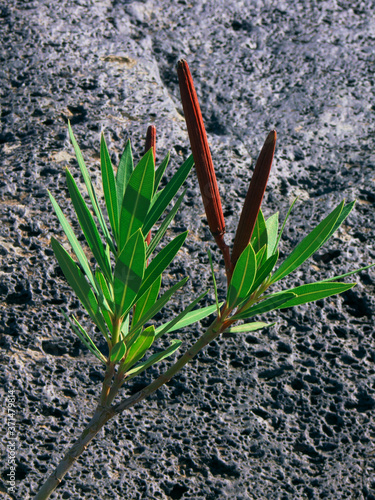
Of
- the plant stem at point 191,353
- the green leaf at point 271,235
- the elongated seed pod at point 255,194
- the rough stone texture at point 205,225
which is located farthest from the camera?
the rough stone texture at point 205,225

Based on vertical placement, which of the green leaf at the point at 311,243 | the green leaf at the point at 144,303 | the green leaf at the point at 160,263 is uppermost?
the green leaf at the point at 311,243

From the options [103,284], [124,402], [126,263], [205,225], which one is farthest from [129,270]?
[205,225]

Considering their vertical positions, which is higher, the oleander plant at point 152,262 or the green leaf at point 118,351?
the oleander plant at point 152,262

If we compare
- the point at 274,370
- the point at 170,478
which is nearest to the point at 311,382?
the point at 274,370

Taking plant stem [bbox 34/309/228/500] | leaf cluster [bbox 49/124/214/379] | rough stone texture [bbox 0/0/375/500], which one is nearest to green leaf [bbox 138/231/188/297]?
leaf cluster [bbox 49/124/214/379]

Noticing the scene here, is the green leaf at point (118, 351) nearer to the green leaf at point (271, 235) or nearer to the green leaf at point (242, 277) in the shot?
the green leaf at point (242, 277)

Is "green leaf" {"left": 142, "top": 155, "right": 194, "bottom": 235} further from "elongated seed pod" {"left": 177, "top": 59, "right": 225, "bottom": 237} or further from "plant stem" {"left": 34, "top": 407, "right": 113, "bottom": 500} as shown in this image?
"plant stem" {"left": 34, "top": 407, "right": 113, "bottom": 500}

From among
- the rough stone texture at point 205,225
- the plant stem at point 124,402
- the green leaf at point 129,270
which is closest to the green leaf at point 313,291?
the plant stem at point 124,402

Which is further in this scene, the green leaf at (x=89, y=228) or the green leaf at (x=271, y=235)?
the green leaf at (x=271, y=235)
